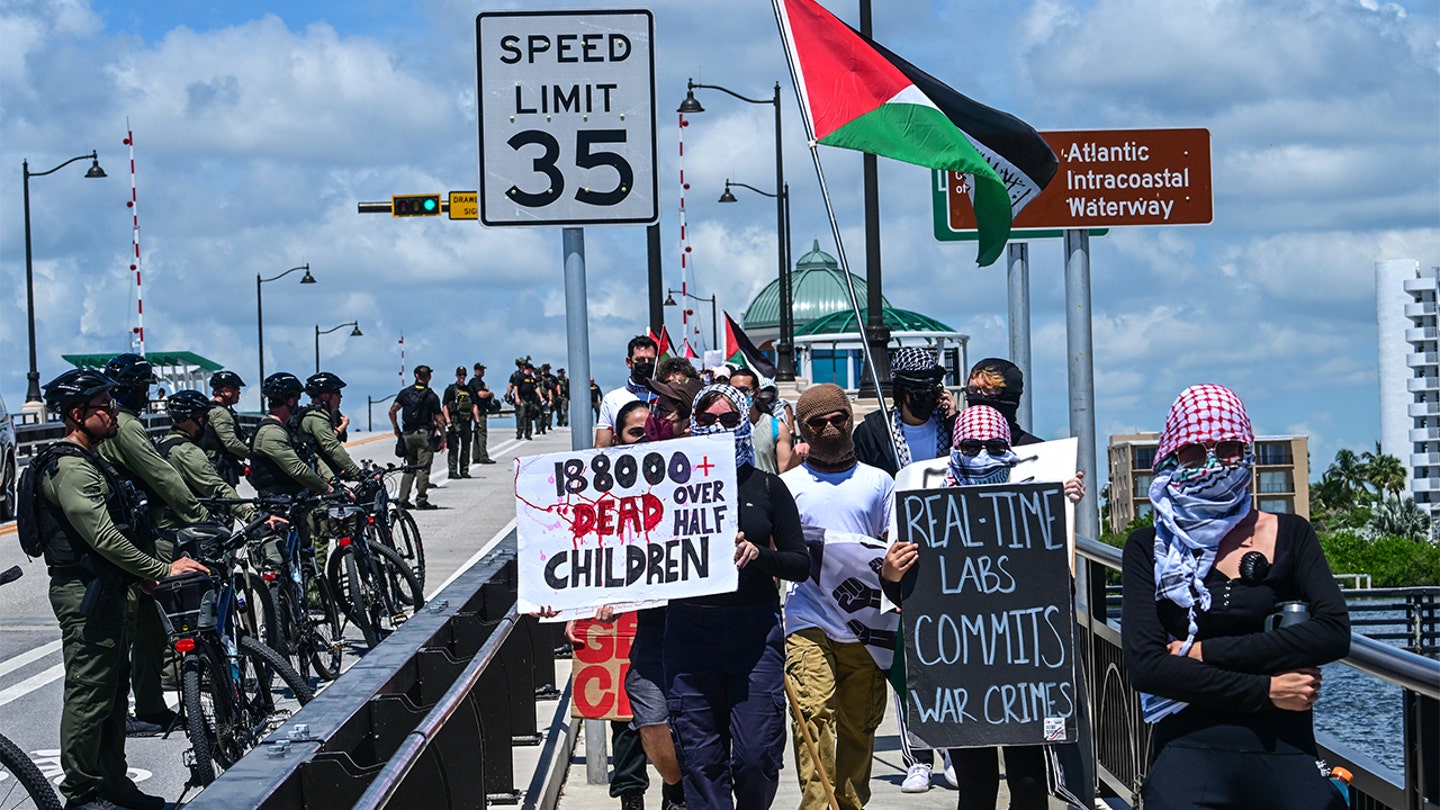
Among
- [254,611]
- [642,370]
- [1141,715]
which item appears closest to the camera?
[1141,715]

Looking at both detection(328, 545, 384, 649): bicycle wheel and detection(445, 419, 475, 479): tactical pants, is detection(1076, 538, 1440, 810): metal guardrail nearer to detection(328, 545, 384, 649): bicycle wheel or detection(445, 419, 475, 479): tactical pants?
detection(328, 545, 384, 649): bicycle wheel

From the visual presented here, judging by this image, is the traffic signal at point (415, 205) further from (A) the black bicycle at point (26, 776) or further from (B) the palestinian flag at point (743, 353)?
(A) the black bicycle at point (26, 776)

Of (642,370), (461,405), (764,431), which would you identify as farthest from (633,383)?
(461,405)

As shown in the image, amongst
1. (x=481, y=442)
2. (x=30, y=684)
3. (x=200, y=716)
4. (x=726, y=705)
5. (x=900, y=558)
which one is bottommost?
(x=30, y=684)

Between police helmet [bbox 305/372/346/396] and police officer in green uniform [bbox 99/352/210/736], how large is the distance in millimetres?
4237

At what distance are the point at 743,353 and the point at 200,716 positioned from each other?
21.6 m

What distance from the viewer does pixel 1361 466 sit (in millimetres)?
173500

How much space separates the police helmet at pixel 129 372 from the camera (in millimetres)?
9992

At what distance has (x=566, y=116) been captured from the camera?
8031 mm

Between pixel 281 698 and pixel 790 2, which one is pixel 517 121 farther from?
pixel 281 698

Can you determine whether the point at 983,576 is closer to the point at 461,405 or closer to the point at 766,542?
the point at 766,542

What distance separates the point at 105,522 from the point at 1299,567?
5364mm

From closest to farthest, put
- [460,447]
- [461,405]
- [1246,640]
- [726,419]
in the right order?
[1246,640]
[726,419]
[461,405]
[460,447]

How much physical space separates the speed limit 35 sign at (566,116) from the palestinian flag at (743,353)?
17187 millimetres
